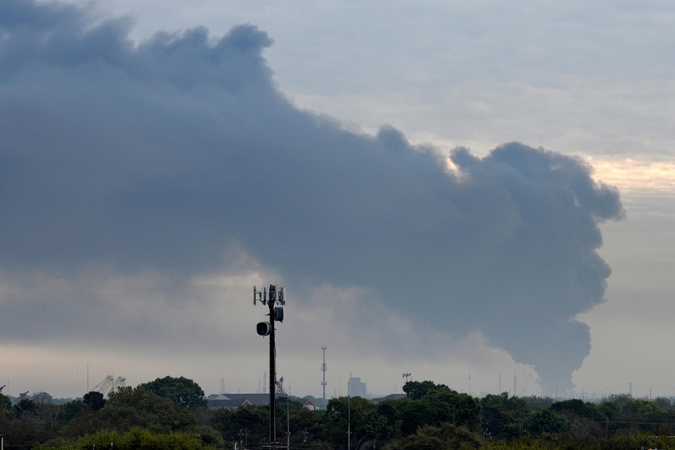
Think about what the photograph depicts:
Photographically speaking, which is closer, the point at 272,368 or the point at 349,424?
the point at 272,368

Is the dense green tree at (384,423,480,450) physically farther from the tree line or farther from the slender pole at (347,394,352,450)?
the slender pole at (347,394,352,450)

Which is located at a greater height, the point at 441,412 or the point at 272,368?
the point at 272,368

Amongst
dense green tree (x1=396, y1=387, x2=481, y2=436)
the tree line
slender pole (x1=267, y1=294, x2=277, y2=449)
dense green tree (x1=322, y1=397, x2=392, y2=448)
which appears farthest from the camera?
dense green tree (x1=396, y1=387, x2=481, y2=436)

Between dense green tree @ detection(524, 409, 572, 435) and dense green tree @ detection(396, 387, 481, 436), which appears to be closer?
dense green tree @ detection(396, 387, 481, 436)

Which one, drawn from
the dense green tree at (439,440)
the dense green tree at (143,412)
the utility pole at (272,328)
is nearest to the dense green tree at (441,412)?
the dense green tree at (439,440)

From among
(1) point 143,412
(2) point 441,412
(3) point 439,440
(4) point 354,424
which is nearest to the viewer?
(3) point 439,440

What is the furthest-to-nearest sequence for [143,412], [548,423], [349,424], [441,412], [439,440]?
[143,412] < [548,423] < [441,412] < [349,424] < [439,440]

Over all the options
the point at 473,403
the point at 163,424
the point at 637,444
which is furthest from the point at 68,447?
the point at 473,403

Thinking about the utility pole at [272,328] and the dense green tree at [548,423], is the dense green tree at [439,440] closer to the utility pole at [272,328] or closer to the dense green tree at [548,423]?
the dense green tree at [548,423]

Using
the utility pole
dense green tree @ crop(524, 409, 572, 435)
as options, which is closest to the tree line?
dense green tree @ crop(524, 409, 572, 435)

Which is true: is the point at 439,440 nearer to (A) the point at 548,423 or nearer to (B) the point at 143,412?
(A) the point at 548,423

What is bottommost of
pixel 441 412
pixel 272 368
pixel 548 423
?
pixel 548 423

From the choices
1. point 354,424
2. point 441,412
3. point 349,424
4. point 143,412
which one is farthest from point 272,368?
point 143,412

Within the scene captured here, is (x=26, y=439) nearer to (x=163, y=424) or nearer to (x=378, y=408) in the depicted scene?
(x=163, y=424)
